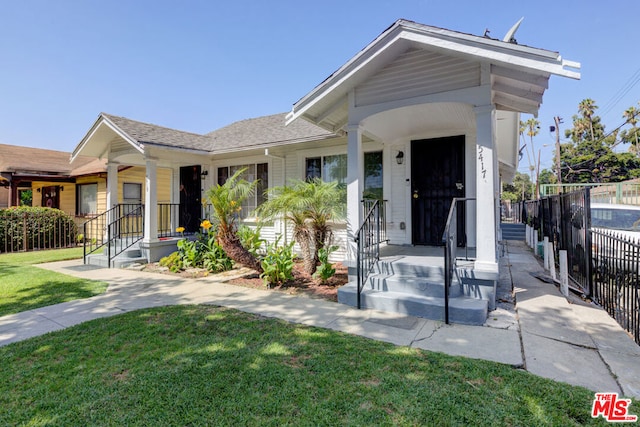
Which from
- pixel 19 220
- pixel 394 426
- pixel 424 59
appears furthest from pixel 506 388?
pixel 19 220

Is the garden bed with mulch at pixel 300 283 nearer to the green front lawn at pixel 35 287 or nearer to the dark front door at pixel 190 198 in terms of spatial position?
the green front lawn at pixel 35 287

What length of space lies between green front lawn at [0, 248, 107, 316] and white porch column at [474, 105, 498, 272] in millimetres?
6555

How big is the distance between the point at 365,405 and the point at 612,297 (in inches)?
175

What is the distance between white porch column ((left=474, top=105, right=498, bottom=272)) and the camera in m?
4.27

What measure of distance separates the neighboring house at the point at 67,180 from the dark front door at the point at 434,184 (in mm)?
11266

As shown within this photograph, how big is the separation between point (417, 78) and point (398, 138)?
226 centimetres

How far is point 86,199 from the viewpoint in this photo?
14523 mm

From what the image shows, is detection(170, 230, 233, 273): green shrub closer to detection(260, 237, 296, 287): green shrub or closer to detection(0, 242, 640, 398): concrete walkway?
detection(0, 242, 640, 398): concrete walkway

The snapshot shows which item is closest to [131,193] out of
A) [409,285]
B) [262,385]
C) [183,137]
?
[183,137]

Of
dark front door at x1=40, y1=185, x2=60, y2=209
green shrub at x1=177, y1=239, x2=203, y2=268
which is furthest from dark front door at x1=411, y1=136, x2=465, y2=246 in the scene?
dark front door at x1=40, y1=185, x2=60, y2=209

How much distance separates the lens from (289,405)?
221cm

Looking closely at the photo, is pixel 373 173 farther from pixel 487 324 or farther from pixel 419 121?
pixel 487 324

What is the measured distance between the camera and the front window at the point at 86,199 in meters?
14.2

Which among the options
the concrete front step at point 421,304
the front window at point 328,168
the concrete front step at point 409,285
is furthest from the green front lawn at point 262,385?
the front window at point 328,168
